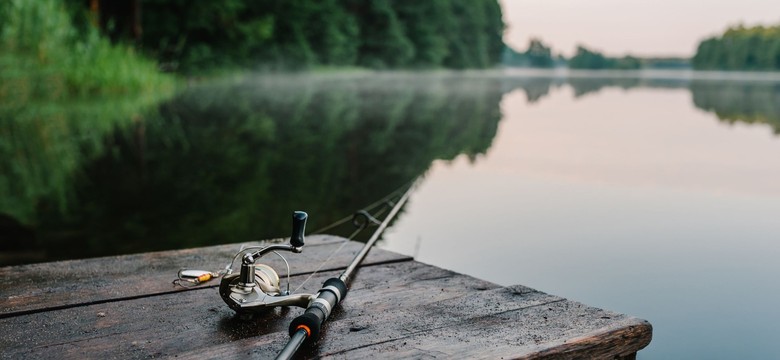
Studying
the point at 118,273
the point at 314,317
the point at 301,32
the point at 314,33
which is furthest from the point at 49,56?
the point at 314,33

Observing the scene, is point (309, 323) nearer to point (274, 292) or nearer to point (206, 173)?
point (274, 292)

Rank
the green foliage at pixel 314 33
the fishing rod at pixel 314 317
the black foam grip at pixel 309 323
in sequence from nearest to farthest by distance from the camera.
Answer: the fishing rod at pixel 314 317, the black foam grip at pixel 309 323, the green foliage at pixel 314 33

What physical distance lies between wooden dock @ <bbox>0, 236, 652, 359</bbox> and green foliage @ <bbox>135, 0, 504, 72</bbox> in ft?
52.5

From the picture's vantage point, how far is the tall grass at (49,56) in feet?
29.7

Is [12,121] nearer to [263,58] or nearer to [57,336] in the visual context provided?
[57,336]

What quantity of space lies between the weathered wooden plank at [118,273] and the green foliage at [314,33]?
1571 centimetres

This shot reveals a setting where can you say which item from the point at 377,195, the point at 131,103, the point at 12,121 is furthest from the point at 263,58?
the point at 377,195

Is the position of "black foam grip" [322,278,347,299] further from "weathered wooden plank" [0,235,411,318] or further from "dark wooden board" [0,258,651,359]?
"weathered wooden plank" [0,235,411,318]

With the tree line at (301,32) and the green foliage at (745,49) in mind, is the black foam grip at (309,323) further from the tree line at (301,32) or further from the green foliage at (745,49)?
the green foliage at (745,49)

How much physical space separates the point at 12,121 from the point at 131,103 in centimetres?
383

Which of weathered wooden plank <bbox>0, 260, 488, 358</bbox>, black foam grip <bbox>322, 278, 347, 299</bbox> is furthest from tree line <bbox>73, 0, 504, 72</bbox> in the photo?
black foam grip <bbox>322, 278, 347, 299</bbox>

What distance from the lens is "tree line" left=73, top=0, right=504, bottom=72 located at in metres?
22.5

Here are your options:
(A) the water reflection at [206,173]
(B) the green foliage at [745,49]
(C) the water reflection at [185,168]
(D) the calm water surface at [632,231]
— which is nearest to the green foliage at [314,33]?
(C) the water reflection at [185,168]

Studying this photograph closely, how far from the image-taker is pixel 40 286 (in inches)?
80.8
